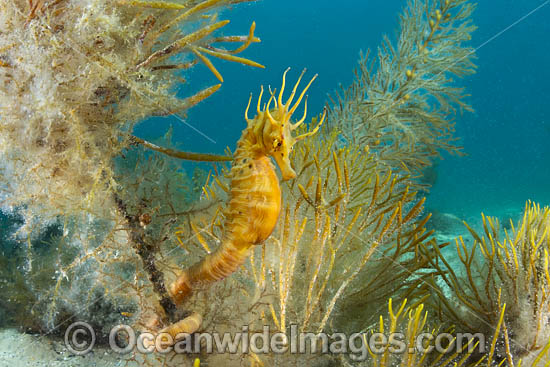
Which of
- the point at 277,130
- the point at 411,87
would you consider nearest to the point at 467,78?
the point at 411,87

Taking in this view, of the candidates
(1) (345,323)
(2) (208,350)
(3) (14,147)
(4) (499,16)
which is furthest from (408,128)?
(4) (499,16)

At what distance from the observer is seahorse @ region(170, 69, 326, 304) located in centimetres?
192

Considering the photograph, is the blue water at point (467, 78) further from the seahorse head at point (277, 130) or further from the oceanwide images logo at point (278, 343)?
the seahorse head at point (277, 130)

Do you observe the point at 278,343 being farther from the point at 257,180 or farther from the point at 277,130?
the point at 277,130

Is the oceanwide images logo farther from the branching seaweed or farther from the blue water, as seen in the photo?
the blue water

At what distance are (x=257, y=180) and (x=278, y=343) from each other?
1221mm

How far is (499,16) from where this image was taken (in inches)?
2291

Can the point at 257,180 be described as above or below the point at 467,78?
below

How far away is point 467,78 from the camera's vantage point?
57.2m

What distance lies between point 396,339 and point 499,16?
3013 inches

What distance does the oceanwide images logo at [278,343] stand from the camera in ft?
7.13

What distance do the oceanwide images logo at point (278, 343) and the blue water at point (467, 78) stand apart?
174ft

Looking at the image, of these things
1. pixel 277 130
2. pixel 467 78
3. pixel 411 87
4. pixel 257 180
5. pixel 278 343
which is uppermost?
pixel 467 78

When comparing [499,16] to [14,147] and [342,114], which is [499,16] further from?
[14,147]
